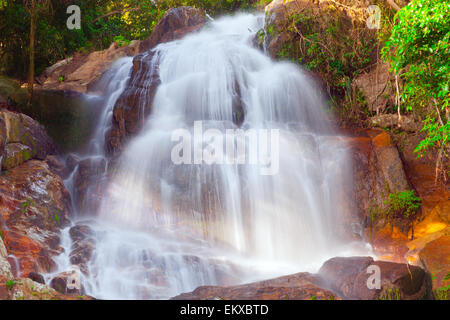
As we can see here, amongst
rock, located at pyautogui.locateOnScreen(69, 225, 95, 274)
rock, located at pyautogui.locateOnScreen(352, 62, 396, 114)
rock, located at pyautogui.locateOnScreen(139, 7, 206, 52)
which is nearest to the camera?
rock, located at pyautogui.locateOnScreen(69, 225, 95, 274)

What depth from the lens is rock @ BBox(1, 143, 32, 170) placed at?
7.41 metres

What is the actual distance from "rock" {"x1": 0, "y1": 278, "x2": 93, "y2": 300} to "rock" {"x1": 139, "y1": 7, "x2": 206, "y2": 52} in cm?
1281

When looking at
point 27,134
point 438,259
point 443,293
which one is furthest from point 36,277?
point 438,259

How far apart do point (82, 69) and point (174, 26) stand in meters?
4.41

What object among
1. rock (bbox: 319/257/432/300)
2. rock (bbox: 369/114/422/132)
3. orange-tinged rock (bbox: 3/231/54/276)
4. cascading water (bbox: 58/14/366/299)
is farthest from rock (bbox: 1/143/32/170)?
rock (bbox: 369/114/422/132)

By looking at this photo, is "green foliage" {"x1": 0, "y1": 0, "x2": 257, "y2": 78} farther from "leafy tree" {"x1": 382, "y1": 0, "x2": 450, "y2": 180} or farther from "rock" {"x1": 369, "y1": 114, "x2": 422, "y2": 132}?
"rock" {"x1": 369, "y1": 114, "x2": 422, "y2": 132}

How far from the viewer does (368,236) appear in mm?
7656

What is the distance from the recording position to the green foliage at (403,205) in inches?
299

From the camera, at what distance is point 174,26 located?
16.1m

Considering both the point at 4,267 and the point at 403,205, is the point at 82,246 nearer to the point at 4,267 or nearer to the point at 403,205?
the point at 4,267
